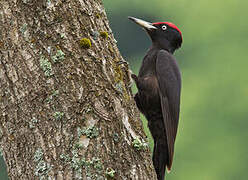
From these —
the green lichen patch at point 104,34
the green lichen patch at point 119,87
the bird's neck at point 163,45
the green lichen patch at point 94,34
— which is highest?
the green lichen patch at point 94,34

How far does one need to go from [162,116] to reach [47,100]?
181 centimetres

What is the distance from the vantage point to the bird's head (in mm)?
4945

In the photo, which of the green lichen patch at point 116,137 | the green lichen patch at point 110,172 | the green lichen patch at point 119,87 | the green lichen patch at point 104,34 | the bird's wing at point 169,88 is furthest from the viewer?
the bird's wing at point 169,88

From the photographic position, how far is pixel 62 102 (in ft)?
8.52

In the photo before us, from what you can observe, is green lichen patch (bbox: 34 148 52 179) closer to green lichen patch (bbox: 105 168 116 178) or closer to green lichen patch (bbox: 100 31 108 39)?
green lichen patch (bbox: 105 168 116 178)

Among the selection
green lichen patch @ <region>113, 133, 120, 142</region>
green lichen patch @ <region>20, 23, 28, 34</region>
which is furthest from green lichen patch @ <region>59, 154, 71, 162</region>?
green lichen patch @ <region>20, 23, 28, 34</region>

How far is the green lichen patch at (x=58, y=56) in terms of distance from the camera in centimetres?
268

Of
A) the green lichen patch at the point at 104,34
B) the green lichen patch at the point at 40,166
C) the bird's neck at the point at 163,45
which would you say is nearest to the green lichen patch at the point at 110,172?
the green lichen patch at the point at 40,166

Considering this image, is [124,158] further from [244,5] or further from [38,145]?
[244,5]

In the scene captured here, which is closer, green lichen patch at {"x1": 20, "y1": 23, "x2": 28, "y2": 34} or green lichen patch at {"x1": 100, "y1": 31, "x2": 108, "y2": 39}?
green lichen patch at {"x1": 20, "y1": 23, "x2": 28, "y2": 34}

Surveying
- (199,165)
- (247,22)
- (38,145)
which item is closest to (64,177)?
(38,145)

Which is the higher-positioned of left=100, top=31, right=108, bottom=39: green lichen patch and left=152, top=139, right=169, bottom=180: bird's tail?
left=100, top=31, right=108, bottom=39: green lichen patch

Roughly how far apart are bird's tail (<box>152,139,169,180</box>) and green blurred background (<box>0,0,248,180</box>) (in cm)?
1124

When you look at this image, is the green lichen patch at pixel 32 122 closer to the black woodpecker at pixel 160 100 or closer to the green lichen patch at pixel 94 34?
the green lichen patch at pixel 94 34
